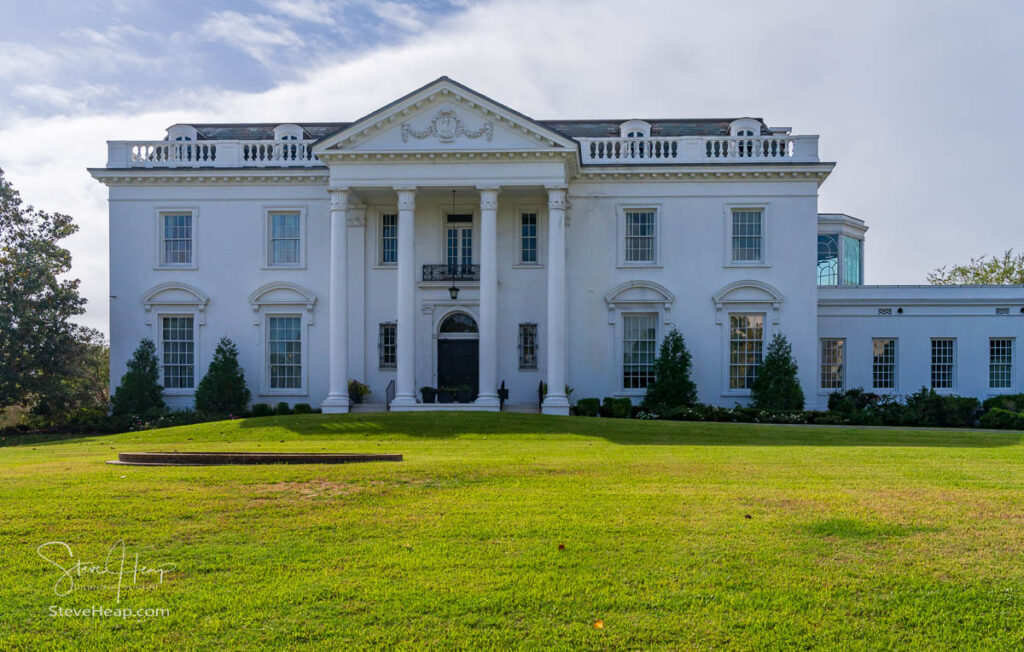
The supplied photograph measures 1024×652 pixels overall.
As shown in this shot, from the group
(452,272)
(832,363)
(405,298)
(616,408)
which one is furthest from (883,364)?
(405,298)

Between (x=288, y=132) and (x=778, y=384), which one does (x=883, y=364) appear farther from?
(x=288, y=132)

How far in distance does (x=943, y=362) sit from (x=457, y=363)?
60.1 ft

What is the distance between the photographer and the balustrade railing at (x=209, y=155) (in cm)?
2778

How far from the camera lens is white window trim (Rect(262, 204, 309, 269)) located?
91.0 feet

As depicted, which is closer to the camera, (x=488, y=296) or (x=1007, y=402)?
(x=488, y=296)

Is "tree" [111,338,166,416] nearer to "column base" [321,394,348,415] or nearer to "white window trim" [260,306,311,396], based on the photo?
"white window trim" [260,306,311,396]

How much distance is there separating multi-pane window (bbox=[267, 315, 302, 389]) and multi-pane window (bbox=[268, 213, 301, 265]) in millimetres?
2216

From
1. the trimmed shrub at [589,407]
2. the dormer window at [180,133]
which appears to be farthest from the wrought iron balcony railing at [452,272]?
the dormer window at [180,133]

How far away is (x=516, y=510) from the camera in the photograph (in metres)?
8.18

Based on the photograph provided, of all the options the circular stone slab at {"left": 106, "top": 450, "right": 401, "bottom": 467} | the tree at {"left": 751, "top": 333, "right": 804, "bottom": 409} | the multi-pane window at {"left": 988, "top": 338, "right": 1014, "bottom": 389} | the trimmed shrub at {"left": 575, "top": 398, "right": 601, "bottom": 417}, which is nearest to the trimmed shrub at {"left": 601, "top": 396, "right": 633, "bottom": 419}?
the trimmed shrub at {"left": 575, "top": 398, "right": 601, "bottom": 417}

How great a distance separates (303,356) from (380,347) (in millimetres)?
2924

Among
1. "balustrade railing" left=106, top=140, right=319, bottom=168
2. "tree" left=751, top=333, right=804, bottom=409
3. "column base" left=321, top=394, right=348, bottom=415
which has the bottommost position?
"column base" left=321, top=394, right=348, bottom=415

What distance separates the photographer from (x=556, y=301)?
24.8m

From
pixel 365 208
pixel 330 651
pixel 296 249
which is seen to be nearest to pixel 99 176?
pixel 296 249
